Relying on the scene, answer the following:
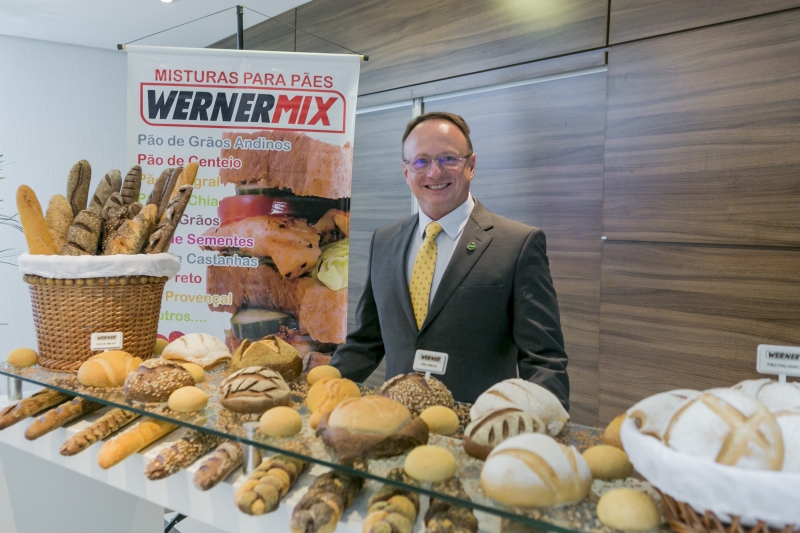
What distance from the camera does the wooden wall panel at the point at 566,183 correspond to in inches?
107

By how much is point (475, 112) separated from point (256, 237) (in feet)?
4.47

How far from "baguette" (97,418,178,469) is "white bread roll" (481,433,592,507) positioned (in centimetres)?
63

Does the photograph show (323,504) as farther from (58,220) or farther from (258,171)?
(258,171)

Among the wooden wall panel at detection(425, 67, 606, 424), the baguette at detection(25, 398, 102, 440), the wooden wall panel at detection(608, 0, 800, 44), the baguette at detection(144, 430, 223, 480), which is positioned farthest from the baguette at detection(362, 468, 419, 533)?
the wooden wall panel at detection(608, 0, 800, 44)

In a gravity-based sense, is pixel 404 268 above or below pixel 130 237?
below

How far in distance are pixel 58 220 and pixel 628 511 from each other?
1.23 meters

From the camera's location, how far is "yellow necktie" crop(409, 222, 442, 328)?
6.42 ft

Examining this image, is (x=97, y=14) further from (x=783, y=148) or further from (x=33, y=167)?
(x=783, y=148)

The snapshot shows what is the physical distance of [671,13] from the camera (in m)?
2.40

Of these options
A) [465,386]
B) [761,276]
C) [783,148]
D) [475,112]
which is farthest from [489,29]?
[465,386]

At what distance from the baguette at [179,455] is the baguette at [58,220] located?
0.56 meters

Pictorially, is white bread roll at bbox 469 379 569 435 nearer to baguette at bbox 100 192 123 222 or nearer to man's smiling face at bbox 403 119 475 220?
baguette at bbox 100 192 123 222

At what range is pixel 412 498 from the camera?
804 mm

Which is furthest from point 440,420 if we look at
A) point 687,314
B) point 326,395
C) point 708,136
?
point 708,136
